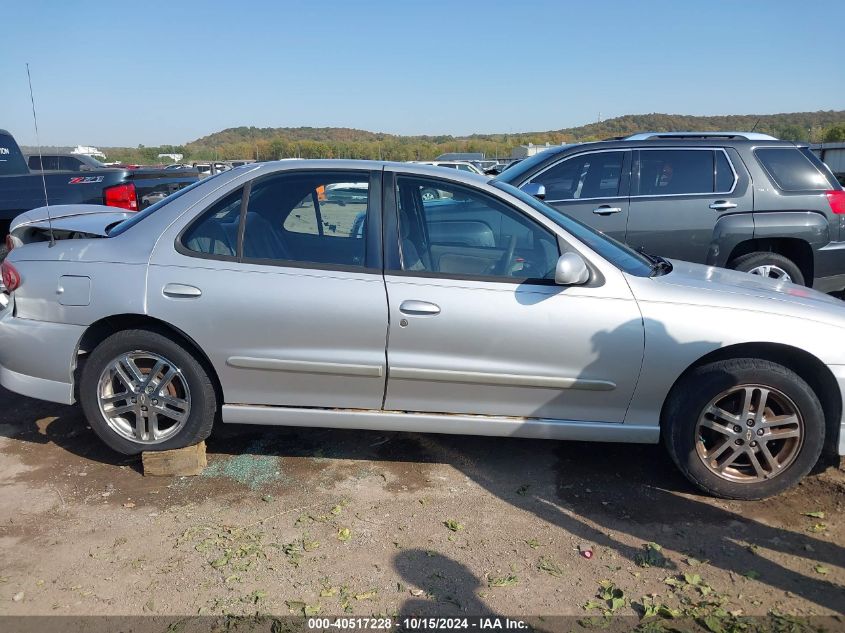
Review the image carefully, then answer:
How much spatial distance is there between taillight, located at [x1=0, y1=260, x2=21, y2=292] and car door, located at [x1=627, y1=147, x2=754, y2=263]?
5.04m

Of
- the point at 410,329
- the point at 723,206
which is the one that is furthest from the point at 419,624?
the point at 723,206

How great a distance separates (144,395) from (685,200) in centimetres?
512

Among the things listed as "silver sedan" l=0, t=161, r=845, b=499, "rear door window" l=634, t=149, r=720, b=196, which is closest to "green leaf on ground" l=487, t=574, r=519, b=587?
"silver sedan" l=0, t=161, r=845, b=499

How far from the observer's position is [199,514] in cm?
342

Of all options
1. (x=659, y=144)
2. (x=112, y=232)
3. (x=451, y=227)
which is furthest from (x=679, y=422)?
(x=659, y=144)

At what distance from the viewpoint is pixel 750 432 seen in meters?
3.54

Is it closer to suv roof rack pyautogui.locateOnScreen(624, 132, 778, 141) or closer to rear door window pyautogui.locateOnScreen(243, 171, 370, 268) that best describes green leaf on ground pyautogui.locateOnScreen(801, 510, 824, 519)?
rear door window pyautogui.locateOnScreen(243, 171, 370, 268)

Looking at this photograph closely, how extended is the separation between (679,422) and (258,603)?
2.27 m

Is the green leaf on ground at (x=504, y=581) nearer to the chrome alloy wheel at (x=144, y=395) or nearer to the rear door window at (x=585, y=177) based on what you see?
the chrome alloy wheel at (x=144, y=395)

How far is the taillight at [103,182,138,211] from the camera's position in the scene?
746cm

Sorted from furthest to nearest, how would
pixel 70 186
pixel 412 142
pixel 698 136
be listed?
pixel 412 142 → pixel 70 186 → pixel 698 136

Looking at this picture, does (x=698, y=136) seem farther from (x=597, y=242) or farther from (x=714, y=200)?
(x=597, y=242)

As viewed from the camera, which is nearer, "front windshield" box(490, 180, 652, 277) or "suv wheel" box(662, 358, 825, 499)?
"suv wheel" box(662, 358, 825, 499)

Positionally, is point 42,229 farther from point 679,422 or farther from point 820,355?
point 820,355
